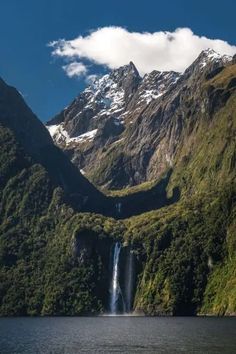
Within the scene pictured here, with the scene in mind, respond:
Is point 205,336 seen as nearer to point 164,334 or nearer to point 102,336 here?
point 164,334

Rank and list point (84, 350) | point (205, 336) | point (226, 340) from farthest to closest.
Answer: point (205, 336)
point (226, 340)
point (84, 350)

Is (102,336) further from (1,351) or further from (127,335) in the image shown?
(1,351)

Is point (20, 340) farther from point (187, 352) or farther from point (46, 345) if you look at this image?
point (187, 352)

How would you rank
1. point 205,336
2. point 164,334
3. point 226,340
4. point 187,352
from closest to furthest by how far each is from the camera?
point 187,352, point 226,340, point 205,336, point 164,334

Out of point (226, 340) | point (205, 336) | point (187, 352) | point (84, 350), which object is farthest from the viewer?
point (205, 336)

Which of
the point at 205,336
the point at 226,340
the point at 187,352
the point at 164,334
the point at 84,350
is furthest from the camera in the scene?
the point at 164,334

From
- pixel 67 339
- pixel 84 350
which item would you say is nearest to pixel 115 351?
pixel 84 350

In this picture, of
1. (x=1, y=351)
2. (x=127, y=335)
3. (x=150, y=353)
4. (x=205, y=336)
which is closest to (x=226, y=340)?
(x=205, y=336)

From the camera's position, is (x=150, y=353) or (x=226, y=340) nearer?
(x=150, y=353)

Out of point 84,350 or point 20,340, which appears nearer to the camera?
point 84,350
